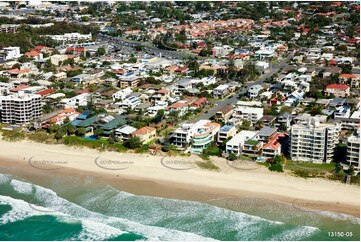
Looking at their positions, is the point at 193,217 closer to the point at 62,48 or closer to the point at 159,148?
the point at 159,148

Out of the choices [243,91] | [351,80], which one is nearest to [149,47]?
[243,91]

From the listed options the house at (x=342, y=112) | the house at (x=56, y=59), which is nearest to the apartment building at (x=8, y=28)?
the house at (x=56, y=59)

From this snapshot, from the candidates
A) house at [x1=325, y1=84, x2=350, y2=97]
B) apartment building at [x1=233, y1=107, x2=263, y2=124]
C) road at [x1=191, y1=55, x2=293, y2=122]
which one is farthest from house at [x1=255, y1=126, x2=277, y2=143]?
house at [x1=325, y1=84, x2=350, y2=97]

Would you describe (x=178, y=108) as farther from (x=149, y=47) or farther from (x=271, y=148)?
(x=149, y=47)

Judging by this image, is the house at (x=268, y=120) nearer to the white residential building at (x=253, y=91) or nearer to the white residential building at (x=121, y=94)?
the white residential building at (x=253, y=91)

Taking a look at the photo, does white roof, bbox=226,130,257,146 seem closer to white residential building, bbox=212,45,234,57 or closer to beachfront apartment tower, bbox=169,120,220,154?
beachfront apartment tower, bbox=169,120,220,154

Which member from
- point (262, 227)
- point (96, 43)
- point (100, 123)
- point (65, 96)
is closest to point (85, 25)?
point (96, 43)

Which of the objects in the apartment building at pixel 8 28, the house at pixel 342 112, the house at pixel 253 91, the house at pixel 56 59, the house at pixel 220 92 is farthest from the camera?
the apartment building at pixel 8 28
